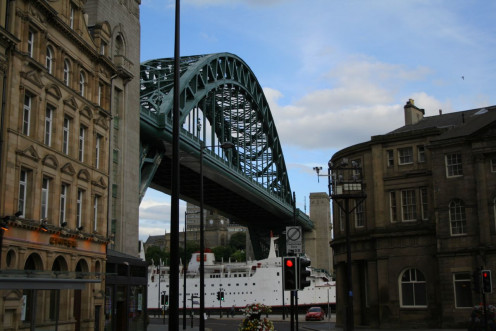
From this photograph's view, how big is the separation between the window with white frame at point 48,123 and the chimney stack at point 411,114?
37.7m

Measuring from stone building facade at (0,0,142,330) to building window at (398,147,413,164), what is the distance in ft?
71.4

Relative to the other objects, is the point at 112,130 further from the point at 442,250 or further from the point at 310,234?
the point at 310,234

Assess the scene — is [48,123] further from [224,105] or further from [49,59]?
[224,105]

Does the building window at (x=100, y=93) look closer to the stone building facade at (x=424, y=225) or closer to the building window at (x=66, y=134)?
the building window at (x=66, y=134)

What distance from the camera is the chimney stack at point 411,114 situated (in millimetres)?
58875

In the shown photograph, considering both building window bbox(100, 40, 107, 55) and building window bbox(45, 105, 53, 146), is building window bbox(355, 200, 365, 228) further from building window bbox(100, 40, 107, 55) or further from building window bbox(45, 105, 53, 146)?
building window bbox(45, 105, 53, 146)

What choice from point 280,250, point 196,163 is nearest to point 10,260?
point 196,163

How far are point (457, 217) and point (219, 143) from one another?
55339mm

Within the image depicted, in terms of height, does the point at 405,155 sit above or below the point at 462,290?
above

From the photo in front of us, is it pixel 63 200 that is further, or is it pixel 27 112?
pixel 63 200

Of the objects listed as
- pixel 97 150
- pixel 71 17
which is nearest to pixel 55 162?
pixel 97 150

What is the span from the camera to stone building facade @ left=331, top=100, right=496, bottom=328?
1681 inches

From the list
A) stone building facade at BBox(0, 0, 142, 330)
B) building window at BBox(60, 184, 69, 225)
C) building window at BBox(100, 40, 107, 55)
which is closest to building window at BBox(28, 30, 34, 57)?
stone building facade at BBox(0, 0, 142, 330)

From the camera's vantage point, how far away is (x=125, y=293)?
3688cm
